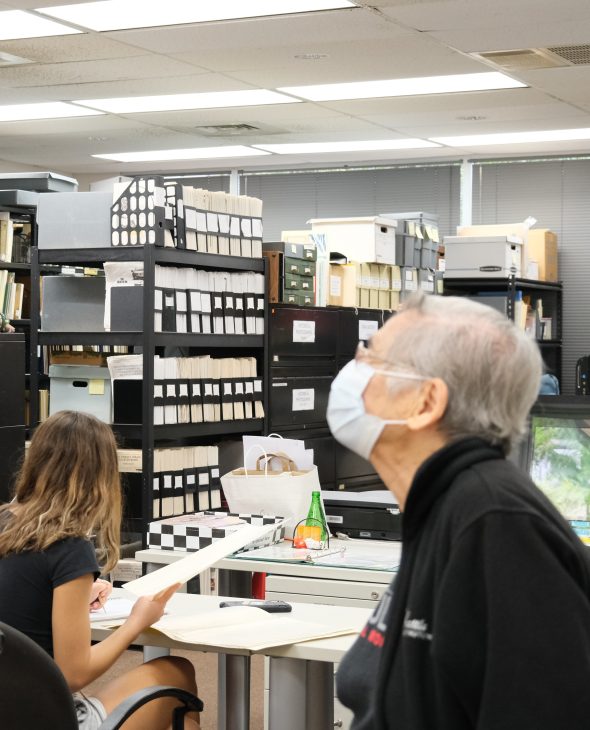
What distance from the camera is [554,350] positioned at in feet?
33.3

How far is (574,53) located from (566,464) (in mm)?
4346

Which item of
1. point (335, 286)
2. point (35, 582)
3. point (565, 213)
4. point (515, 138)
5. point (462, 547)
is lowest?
point (35, 582)

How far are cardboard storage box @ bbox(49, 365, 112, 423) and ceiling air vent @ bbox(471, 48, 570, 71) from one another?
123 inches

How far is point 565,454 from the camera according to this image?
10.3 feet

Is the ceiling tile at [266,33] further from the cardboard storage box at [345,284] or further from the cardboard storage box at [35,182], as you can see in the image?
the cardboard storage box at [345,284]

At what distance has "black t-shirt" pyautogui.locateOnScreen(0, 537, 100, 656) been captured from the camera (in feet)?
8.30

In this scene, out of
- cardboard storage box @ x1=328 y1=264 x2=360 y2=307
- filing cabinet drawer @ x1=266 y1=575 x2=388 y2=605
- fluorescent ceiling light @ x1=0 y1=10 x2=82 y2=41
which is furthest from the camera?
cardboard storage box @ x1=328 y1=264 x2=360 y2=307

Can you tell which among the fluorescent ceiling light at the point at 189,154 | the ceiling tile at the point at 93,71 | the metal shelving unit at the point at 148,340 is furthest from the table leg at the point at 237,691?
the fluorescent ceiling light at the point at 189,154

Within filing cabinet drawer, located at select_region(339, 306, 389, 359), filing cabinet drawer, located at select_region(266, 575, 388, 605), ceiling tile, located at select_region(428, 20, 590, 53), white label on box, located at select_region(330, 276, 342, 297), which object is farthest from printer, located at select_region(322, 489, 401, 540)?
ceiling tile, located at select_region(428, 20, 590, 53)

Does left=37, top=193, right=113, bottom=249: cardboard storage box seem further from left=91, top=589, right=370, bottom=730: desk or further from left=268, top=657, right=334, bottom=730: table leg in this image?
left=268, top=657, right=334, bottom=730: table leg

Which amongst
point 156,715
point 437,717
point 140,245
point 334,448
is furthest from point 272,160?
point 437,717

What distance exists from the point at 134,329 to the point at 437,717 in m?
4.12

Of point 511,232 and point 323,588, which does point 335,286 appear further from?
point 323,588

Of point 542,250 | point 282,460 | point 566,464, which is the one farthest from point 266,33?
point 542,250
